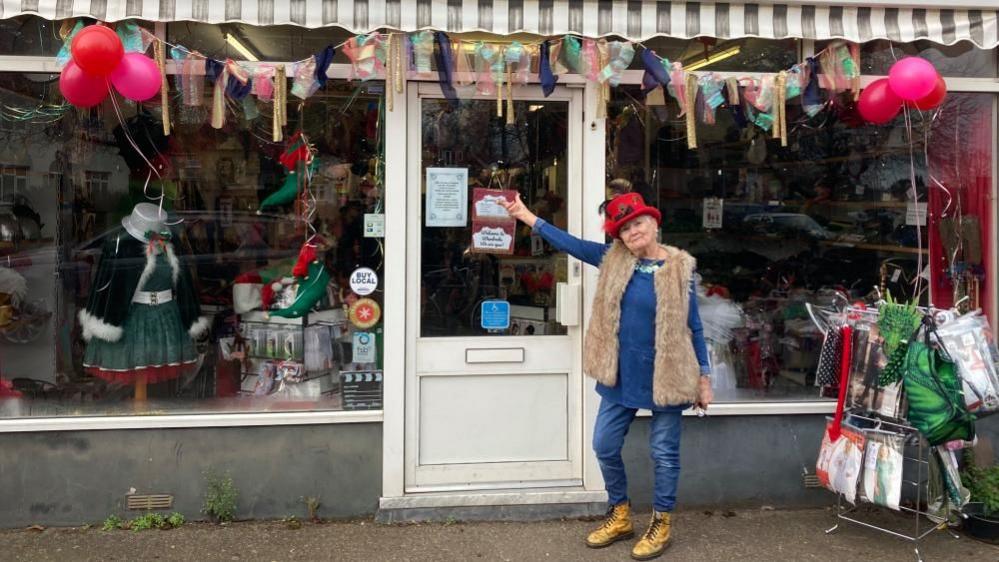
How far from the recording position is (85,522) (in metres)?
4.44

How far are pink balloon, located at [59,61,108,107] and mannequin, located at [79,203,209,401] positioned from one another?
74 cm

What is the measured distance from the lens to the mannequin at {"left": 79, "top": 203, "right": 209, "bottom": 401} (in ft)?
15.3

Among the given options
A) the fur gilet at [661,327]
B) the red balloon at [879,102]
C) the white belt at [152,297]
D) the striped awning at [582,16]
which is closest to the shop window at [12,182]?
the white belt at [152,297]

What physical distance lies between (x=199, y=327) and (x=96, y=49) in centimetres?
164

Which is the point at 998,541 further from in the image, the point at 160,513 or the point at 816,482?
the point at 160,513

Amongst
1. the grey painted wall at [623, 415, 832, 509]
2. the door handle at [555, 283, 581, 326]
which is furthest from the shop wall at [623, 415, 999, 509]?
the door handle at [555, 283, 581, 326]

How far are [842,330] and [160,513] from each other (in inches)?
143

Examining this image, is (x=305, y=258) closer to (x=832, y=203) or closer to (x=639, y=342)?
(x=639, y=342)

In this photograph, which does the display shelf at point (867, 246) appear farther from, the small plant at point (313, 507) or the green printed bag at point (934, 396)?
the small plant at point (313, 507)

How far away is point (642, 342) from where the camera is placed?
13.2 feet

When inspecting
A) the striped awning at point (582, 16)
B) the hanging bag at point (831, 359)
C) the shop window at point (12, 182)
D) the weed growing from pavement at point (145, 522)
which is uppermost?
the striped awning at point (582, 16)

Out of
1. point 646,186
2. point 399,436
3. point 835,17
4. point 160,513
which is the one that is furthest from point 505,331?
point 835,17

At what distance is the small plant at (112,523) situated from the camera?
174 inches

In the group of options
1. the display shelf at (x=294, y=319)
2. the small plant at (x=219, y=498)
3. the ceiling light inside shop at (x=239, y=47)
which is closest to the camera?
the small plant at (x=219, y=498)
